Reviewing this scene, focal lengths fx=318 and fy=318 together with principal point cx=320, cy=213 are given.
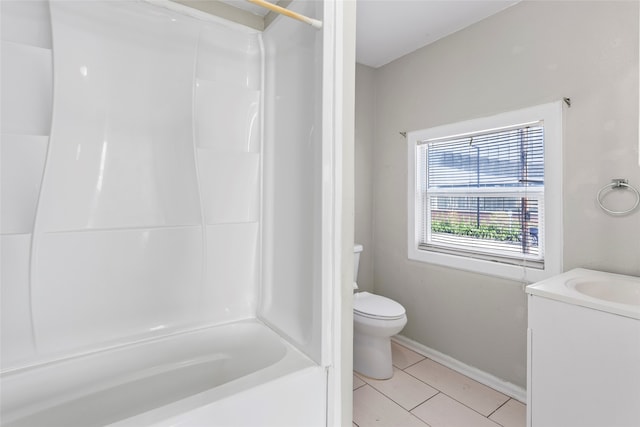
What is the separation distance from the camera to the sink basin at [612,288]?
1424 millimetres

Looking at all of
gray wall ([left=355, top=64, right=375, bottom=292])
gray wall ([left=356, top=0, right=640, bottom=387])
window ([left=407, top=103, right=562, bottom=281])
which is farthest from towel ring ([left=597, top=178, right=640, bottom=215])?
gray wall ([left=355, top=64, right=375, bottom=292])

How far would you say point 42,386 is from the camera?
45.2 inches

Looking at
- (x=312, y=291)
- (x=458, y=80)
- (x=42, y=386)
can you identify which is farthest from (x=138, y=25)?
(x=458, y=80)

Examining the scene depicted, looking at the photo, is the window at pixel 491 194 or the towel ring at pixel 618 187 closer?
the towel ring at pixel 618 187

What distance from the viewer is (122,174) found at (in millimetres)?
1380

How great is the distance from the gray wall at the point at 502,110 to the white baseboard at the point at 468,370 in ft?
0.14

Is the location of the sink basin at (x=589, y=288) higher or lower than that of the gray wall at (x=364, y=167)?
lower

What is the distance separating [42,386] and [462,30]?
3000mm

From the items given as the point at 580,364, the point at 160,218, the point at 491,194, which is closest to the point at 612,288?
the point at 580,364

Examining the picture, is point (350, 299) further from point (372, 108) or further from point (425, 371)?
point (372, 108)

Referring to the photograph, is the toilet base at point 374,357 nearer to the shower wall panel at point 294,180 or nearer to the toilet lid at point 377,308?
the toilet lid at point 377,308

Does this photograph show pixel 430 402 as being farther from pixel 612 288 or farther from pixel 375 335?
pixel 612 288

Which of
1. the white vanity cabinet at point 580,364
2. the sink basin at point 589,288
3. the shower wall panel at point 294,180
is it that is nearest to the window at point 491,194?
the sink basin at point 589,288

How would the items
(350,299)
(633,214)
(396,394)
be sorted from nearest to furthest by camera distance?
(350,299) < (633,214) < (396,394)
